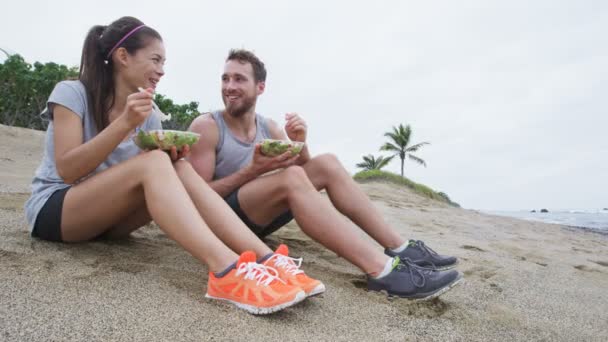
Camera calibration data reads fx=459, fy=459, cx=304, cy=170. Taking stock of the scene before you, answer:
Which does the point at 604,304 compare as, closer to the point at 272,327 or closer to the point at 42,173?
the point at 272,327

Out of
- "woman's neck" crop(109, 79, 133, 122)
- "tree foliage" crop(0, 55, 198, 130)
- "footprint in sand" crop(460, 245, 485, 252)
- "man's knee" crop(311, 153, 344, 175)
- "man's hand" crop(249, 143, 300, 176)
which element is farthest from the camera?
"tree foliage" crop(0, 55, 198, 130)

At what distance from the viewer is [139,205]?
2.03 metres

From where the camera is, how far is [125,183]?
186 centimetres

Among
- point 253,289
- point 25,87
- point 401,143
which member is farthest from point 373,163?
point 253,289

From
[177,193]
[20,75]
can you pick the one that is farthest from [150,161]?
[20,75]

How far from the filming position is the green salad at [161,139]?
194cm

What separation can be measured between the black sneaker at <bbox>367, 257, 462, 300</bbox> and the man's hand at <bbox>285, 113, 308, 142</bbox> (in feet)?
3.05

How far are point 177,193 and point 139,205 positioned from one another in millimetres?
359

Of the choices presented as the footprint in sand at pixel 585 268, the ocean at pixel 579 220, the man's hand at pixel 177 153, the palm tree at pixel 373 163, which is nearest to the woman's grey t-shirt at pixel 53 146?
the man's hand at pixel 177 153

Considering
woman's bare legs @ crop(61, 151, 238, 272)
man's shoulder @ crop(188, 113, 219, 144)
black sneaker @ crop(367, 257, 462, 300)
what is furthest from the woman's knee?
black sneaker @ crop(367, 257, 462, 300)

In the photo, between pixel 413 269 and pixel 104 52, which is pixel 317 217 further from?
pixel 104 52

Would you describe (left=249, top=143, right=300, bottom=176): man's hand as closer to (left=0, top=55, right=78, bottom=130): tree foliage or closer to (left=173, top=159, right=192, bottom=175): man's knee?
(left=173, top=159, right=192, bottom=175): man's knee

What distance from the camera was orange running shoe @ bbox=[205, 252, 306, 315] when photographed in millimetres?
1608

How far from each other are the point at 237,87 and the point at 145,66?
71cm
